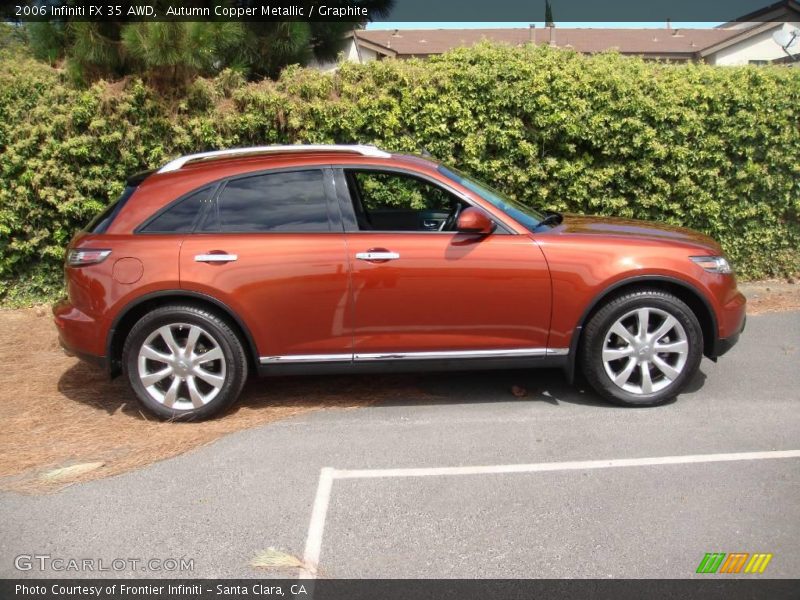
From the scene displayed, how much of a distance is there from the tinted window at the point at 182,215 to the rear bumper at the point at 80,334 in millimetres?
706

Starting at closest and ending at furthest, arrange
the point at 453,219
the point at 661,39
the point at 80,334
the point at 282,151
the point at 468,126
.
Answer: the point at 80,334 < the point at 453,219 < the point at 282,151 < the point at 468,126 < the point at 661,39

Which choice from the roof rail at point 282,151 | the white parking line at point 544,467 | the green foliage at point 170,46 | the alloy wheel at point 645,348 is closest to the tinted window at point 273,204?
the roof rail at point 282,151

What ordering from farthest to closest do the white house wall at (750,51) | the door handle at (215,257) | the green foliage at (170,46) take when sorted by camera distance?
the white house wall at (750,51)
the green foliage at (170,46)
the door handle at (215,257)

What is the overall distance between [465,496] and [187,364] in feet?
Result: 6.71

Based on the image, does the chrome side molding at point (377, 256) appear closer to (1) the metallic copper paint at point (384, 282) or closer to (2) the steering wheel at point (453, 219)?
(1) the metallic copper paint at point (384, 282)

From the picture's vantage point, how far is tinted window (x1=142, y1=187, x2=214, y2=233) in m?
4.69

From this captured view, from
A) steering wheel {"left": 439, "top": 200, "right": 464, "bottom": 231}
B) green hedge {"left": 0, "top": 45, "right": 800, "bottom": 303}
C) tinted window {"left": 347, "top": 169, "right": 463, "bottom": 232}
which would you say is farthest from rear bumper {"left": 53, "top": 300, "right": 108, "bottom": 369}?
green hedge {"left": 0, "top": 45, "right": 800, "bottom": 303}

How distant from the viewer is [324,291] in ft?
15.0

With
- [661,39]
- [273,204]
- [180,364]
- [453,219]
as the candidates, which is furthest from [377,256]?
[661,39]

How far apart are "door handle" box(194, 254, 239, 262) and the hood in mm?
2146

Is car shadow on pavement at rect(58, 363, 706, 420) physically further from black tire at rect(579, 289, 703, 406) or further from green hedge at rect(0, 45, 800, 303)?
green hedge at rect(0, 45, 800, 303)

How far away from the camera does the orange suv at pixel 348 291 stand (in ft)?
15.0

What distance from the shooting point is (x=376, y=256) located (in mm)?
4570

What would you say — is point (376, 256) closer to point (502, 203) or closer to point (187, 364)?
point (502, 203)
